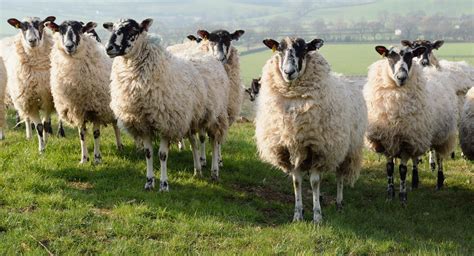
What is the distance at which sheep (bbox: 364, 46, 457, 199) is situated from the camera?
872cm

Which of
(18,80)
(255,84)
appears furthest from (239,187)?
(255,84)

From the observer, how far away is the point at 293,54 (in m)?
7.04

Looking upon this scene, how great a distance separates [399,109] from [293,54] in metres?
2.63

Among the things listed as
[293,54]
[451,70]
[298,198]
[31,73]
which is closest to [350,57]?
[451,70]

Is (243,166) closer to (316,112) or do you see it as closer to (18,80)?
(316,112)

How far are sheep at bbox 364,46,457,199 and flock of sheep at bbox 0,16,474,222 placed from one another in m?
0.02

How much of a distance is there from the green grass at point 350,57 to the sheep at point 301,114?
33196 mm

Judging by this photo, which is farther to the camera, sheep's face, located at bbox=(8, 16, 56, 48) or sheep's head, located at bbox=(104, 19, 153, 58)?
sheep's face, located at bbox=(8, 16, 56, 48)

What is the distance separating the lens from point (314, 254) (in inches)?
234

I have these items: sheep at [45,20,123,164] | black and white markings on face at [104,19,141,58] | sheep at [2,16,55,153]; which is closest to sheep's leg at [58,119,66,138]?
sheep at [2,16,55,153]

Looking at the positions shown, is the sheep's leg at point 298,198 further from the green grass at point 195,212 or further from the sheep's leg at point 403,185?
the sheep's leg at point 403,185

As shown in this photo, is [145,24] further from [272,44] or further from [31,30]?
[31,30]

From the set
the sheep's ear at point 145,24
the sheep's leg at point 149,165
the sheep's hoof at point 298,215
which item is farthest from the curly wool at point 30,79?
the sheep's hoof at point 298,215

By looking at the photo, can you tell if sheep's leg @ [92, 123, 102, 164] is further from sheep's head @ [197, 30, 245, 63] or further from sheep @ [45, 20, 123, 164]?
sheep's head @ [197, 30, 245, 63]
